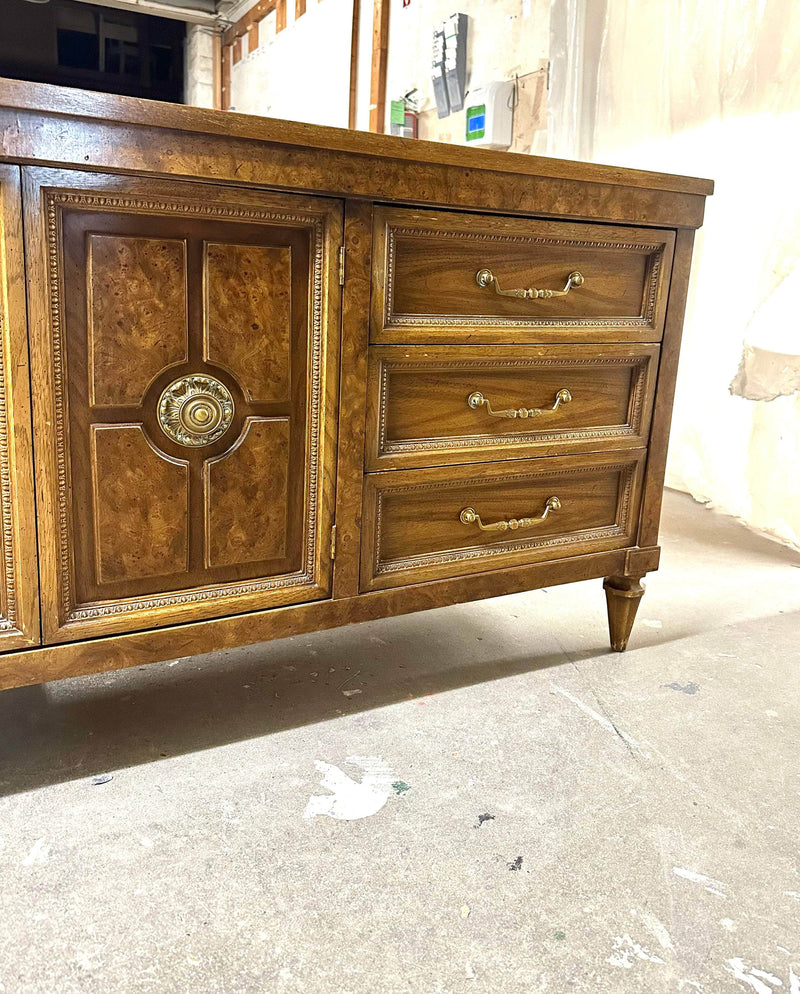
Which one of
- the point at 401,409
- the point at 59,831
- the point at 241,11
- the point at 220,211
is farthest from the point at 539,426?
the point at 241,11

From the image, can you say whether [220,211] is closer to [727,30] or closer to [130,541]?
[130,541]

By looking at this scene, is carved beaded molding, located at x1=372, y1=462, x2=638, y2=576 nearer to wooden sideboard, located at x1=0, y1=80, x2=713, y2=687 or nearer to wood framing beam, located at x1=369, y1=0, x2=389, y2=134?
wooden sideboard, located at x1=0, y1=80, x2=713, y2=687

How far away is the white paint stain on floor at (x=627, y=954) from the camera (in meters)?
0.90

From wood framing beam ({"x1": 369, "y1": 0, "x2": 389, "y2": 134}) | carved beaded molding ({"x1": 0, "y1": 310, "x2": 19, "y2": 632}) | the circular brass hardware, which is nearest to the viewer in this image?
carved beaded molding ({"x1": 0, "y1": 310, "x2": 19, "y2": 632})

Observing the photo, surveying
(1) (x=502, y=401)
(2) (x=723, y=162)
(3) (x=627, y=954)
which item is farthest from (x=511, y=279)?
(2) (x=723, y=162)

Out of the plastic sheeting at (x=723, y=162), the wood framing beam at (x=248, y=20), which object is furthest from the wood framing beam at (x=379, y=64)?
the wood framing beam at (x=248, y=20)

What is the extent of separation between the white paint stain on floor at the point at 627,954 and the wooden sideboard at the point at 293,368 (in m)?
0.59

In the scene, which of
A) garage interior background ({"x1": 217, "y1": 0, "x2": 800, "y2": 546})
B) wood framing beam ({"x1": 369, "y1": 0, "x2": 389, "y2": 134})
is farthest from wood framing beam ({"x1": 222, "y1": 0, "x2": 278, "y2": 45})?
garage interior background ({"x1": 217, "y1": 0, "x2": 800, "y2": 546})

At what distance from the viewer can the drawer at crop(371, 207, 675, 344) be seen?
1226 mm

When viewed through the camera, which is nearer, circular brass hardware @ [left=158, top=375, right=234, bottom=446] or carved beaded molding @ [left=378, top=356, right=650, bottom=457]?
circular brass hardware @ [left=158, top=375, right=234, bottom=446]

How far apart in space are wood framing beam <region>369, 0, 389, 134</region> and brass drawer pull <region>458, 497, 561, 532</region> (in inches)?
116

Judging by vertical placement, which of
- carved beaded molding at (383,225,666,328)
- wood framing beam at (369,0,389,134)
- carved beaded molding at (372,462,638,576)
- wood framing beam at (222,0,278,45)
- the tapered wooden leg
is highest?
wood framing beam at (222,0,278,45)

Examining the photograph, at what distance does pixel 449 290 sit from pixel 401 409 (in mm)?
194

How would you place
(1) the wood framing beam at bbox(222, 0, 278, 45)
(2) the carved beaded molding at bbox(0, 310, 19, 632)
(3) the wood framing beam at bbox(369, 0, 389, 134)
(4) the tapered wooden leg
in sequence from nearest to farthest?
(2) the carved beaded molding at bbox(0, 310, 19, 632) < (4) the tapered wooden leg < (3) the wood framing beam at bbox(369, 0, 389, 134) < (1) the wood framing beam at bbox(222, 0, 278, 45)
